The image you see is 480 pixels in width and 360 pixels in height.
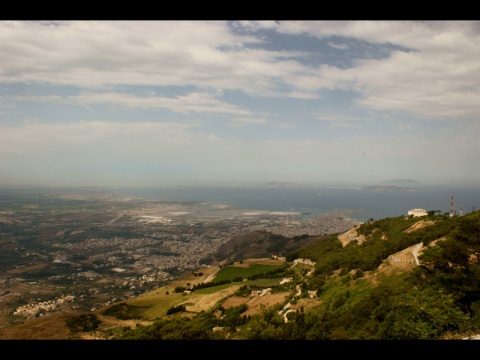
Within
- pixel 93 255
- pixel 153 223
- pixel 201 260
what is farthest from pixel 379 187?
pixel 93 255

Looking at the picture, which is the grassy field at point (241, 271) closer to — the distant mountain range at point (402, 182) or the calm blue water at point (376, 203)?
the calm blue water at point (376, 203)

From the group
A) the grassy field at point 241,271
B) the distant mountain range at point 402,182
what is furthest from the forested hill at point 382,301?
the distant mountain range at point 402,182

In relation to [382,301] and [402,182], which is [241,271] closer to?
[382,301]

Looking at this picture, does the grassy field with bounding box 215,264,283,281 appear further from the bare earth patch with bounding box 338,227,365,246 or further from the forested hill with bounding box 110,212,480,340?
the forested hill with bounding box 110,212,480,340

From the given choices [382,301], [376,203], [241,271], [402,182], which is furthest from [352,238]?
[402,182]

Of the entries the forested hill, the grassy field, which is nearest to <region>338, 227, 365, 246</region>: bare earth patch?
the forested hill

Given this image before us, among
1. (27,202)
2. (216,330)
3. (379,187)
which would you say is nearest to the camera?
(216,330)

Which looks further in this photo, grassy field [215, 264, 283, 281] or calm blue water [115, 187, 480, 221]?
calm blue water [115, 187, 480, 221]
